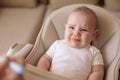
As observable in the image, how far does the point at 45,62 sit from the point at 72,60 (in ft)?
0.45

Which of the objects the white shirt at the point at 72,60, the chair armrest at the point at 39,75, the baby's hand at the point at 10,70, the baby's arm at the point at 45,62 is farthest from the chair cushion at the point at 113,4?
the baby's hand at the point at 10,70

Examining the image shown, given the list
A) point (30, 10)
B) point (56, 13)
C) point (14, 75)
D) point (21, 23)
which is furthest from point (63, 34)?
point (14, 75)

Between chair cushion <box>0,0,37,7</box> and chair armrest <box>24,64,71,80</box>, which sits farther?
chair cushion <box>0,0,37,7</box>

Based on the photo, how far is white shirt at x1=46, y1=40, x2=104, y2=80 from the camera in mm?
1117

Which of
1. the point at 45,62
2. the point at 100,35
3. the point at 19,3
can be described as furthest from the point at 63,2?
the point at 45,62

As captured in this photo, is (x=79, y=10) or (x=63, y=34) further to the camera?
(x=63, y=34)

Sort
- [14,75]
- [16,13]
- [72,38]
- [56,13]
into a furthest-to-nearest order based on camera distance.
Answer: [16,13] < [56,13] < [72,38] < [14,75]

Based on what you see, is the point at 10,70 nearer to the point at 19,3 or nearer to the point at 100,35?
the point at 100,35

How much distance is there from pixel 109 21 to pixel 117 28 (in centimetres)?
6

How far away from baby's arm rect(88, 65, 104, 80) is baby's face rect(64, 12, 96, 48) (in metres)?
0.13

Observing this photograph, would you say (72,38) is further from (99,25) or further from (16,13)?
(16,13)

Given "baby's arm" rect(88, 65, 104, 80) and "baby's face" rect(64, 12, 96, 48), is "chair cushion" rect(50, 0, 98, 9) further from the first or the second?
"baby's arm" rect(88, 65, 104, 80)

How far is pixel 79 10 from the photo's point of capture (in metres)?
1.20

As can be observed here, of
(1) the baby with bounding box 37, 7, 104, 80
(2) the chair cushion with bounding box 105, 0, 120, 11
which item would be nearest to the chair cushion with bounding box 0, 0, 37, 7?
(2) the chair cushion with bounding box 105, 0, 120, 11
